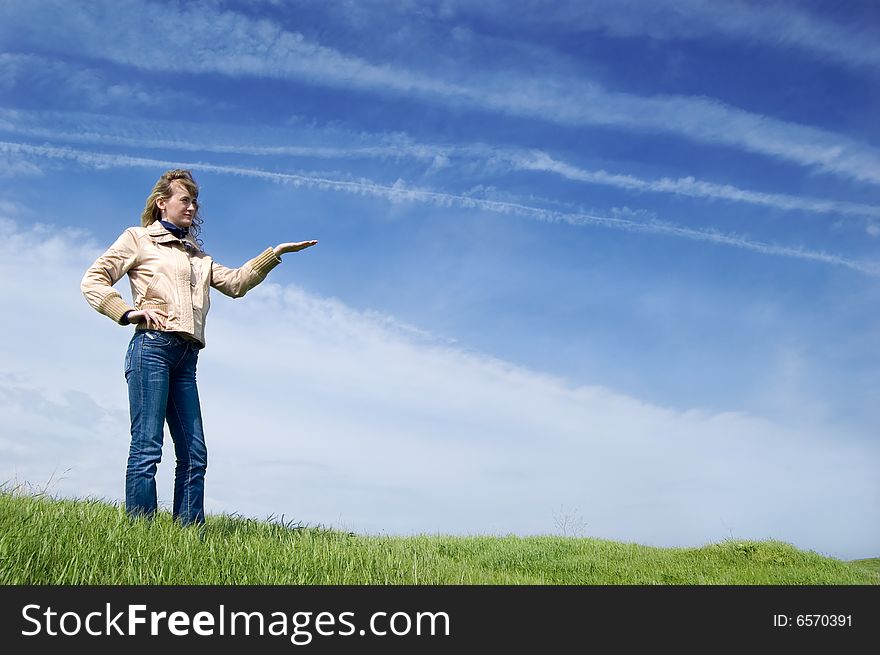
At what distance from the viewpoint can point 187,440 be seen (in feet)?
20.7

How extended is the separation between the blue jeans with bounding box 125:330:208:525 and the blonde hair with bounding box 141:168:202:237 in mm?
1296

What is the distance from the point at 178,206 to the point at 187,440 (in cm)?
214

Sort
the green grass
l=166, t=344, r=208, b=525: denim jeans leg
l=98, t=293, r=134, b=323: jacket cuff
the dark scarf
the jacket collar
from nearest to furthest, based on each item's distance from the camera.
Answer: the green grass → l=98, t=293, r=134, b=323: jacket cuff → l=166, t=344, r=208, b=525: denim jeans leg → the jacket collar → the dark scarf

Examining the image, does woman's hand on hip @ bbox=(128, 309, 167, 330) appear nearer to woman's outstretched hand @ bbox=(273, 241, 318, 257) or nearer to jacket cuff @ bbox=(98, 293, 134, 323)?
jacket cuff @ bbox=(98, 293, 134, 323)

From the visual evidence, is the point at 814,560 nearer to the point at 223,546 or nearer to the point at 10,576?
the point at 223,546

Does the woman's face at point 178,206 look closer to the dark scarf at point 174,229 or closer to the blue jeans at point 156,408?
the dark scarf at point 174,229

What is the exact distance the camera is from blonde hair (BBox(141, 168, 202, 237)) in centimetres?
658

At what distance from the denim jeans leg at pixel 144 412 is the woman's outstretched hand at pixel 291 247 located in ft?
4.77

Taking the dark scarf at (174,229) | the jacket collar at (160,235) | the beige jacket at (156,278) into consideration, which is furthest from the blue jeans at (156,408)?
the dark scarf at (174,229)

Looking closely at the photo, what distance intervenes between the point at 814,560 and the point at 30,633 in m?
8.80

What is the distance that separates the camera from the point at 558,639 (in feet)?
13.5

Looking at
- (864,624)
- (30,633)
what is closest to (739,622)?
(864,624)

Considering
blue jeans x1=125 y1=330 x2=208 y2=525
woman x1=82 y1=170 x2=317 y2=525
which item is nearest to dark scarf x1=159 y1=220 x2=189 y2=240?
woman x1=82 y1=170 x2=317 y2=525

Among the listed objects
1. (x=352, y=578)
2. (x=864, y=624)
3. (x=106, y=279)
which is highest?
(x=106, y=279)
